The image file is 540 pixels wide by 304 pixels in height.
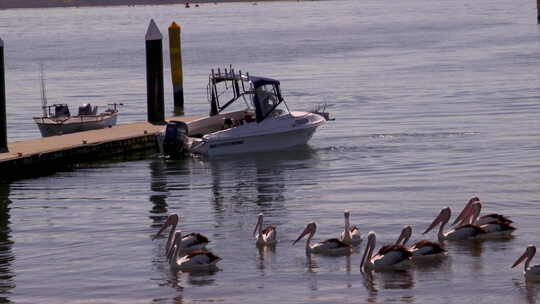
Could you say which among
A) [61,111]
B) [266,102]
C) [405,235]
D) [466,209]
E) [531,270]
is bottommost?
[531,270]

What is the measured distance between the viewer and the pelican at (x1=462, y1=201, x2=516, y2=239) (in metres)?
→ 22.6

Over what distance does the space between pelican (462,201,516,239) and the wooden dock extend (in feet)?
42.8

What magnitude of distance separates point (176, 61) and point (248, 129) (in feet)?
36.4

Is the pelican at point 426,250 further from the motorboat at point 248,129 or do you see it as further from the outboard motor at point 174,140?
the outboard motor at point 174,140

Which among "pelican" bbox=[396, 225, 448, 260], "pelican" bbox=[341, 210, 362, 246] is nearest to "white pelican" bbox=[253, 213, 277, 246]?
"pelican" bbox=[341, 210, 362, 246]

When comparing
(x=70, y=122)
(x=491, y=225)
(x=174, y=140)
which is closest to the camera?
(x=491, y=225)

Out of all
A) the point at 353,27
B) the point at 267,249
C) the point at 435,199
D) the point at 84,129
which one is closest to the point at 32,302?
the point at 267,249

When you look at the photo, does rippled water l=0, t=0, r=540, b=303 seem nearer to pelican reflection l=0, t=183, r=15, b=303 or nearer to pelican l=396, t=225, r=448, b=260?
pelican reflection l=0, t=183, r=15, b=303

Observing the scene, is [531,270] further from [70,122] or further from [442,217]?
[70,122]

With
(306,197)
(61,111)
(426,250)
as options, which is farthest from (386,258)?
(61,111)

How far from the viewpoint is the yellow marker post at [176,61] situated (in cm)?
4475

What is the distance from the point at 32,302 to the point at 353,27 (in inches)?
4737

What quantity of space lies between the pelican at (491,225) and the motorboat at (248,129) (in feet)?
39.9

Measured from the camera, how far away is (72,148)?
109ft
